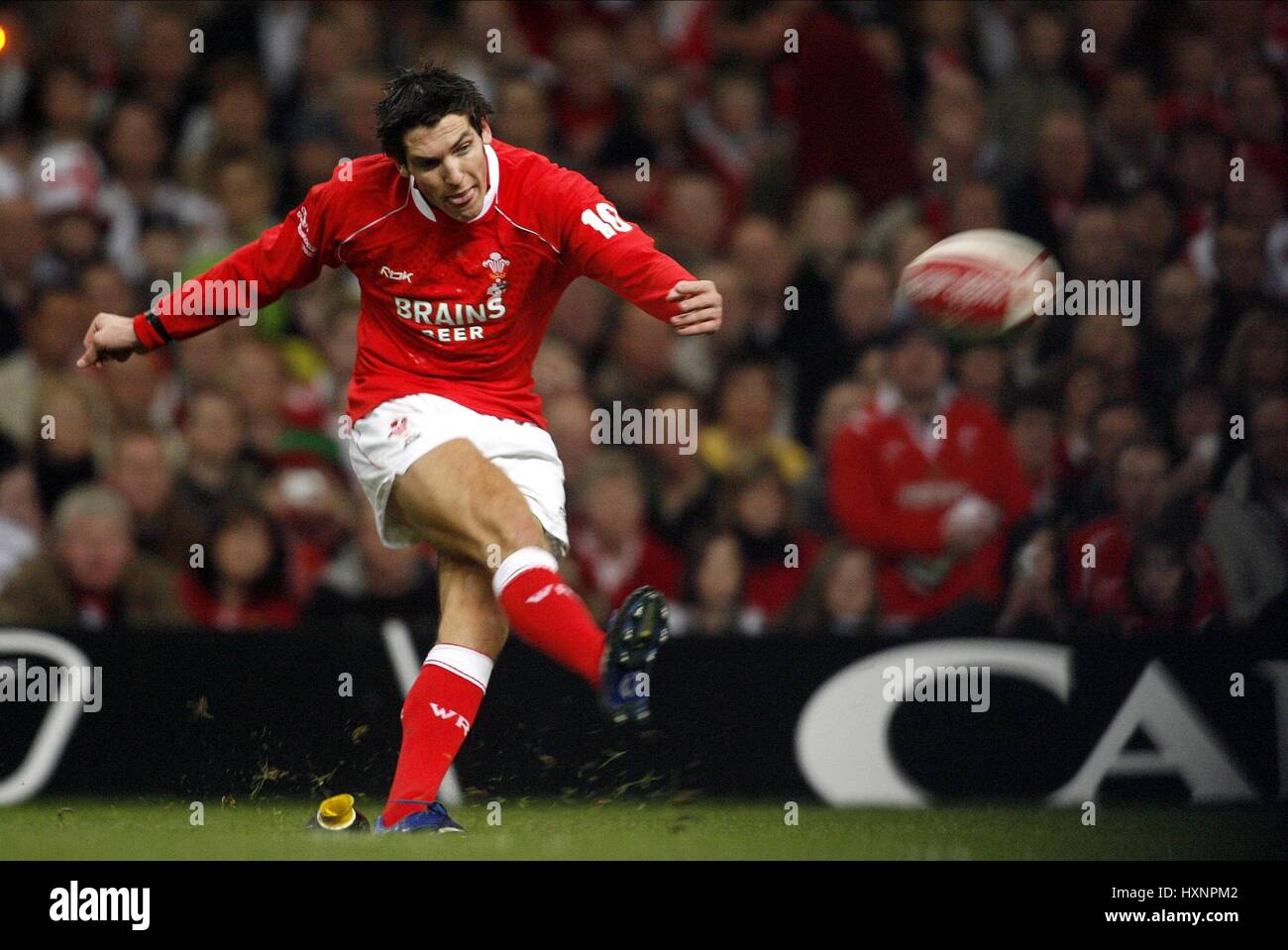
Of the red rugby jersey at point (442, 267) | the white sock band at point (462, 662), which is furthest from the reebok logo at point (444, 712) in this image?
the red rugby jersey at point (442, 267)

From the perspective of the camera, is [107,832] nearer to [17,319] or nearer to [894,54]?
[17,319]

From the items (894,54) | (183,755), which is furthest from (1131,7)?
(183,755)

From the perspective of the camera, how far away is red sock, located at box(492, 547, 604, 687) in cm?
509

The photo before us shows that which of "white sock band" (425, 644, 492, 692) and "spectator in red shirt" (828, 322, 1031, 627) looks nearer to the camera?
"white sock band" (425, 644, 492, 692)

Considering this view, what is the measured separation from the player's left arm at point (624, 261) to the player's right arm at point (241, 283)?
683 millimetres

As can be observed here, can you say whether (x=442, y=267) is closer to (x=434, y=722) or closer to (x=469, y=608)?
(x=469, y=608)

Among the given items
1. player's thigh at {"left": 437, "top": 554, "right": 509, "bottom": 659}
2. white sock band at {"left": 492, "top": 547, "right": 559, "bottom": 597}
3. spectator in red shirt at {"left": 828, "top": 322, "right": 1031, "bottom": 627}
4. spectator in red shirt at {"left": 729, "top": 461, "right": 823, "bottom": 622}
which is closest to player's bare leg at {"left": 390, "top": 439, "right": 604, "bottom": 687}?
white sock band at {"left": 492, "top": 547, "right": 559, "bottom": 597}

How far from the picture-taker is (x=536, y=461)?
5.57 meters

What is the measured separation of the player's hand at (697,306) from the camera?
5.07 meters

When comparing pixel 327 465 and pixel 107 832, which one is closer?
pixel 107 832

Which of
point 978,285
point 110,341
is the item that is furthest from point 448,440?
point 978,285

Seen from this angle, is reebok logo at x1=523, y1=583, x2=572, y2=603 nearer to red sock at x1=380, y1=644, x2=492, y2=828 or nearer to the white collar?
red sock at x1=380, y1=644, x2=492, y2=828

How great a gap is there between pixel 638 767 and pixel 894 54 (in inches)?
180

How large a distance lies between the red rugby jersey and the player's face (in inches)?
4.1
